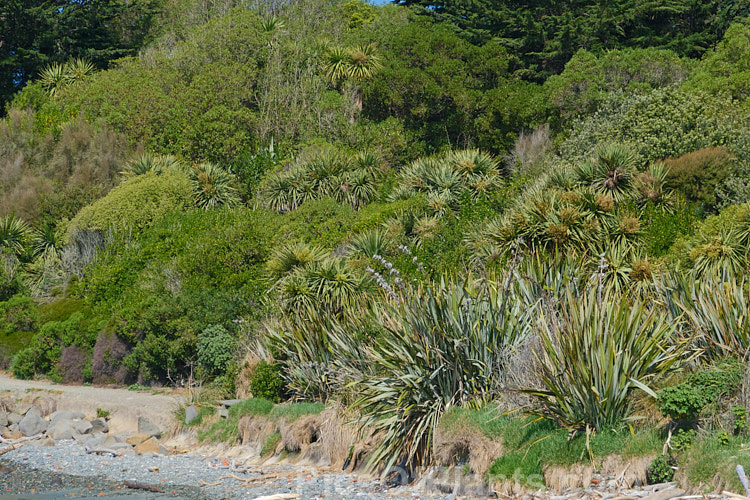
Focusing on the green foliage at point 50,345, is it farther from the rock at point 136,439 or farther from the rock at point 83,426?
the rock at point 136,439

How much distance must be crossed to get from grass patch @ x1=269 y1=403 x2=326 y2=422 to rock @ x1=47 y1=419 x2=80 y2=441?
18.8 ft

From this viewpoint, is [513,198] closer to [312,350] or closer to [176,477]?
[312,350]

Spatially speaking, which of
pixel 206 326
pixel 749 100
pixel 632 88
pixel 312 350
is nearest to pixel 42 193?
pixel 206 326

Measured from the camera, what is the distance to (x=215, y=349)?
62.3ft

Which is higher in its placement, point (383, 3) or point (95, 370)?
point (383, 3)

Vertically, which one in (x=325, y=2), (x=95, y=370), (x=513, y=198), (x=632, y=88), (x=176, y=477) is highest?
(x=325, y=2)

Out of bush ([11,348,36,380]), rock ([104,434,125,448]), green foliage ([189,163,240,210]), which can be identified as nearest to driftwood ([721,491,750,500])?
rock ([104,434,125,448])

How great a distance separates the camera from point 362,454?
41.7 feet

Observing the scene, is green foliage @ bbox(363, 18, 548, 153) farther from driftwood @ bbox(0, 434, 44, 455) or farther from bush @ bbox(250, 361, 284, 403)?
driftwood @ bbox(0, 434, 44, 455)

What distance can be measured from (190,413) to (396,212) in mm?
10219

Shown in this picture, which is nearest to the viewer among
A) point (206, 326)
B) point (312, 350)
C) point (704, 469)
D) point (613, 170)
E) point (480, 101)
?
point (704, 469)

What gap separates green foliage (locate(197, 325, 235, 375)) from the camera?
18.9 m

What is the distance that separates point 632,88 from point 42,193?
23.4 meters

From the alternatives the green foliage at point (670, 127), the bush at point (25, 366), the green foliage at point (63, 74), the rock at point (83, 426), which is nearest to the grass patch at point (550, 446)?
the rock at point (83, 426)
